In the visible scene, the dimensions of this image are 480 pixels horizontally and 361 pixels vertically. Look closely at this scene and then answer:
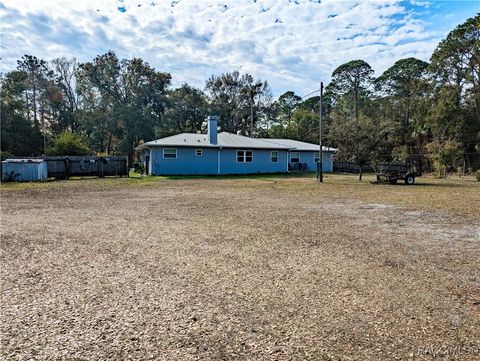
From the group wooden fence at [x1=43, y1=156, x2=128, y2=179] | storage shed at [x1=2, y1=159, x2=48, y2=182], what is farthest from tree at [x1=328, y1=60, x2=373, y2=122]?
storage shed at [x1=2, y1=159, x2=48, y2=182]

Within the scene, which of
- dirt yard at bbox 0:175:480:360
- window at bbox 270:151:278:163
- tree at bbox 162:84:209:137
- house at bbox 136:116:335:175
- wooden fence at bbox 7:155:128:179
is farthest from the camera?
tree at bbox 162:84:209:137

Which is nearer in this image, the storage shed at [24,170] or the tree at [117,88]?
the storage shed at [24,170]

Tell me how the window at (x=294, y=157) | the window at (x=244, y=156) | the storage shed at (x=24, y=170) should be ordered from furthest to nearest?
the window at (x=294, y=157)
the window at (x=244, y=156)
the storage shed at (x=24, y=170)

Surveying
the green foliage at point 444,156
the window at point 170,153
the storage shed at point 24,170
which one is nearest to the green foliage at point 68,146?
the storage shed at point 24,170

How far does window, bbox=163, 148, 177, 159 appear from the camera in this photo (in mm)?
23219

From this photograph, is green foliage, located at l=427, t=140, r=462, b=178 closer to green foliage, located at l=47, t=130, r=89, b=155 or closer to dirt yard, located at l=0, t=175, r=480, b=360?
dirt yard, located at l=0, t=175, r=480, b=360

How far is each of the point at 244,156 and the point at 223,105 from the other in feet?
63.6

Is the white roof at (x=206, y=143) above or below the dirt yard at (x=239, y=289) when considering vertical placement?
above

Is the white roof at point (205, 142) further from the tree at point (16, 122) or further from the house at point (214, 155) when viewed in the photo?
the tree at point (16, 122)

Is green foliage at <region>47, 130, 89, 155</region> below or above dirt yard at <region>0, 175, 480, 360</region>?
above

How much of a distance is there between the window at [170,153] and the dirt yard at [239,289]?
16.2 meters

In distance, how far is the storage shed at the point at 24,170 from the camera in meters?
17.2

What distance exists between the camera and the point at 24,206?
9.32m

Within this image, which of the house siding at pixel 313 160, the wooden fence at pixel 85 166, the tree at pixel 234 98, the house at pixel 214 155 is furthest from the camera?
the tree at pixel 234 98
